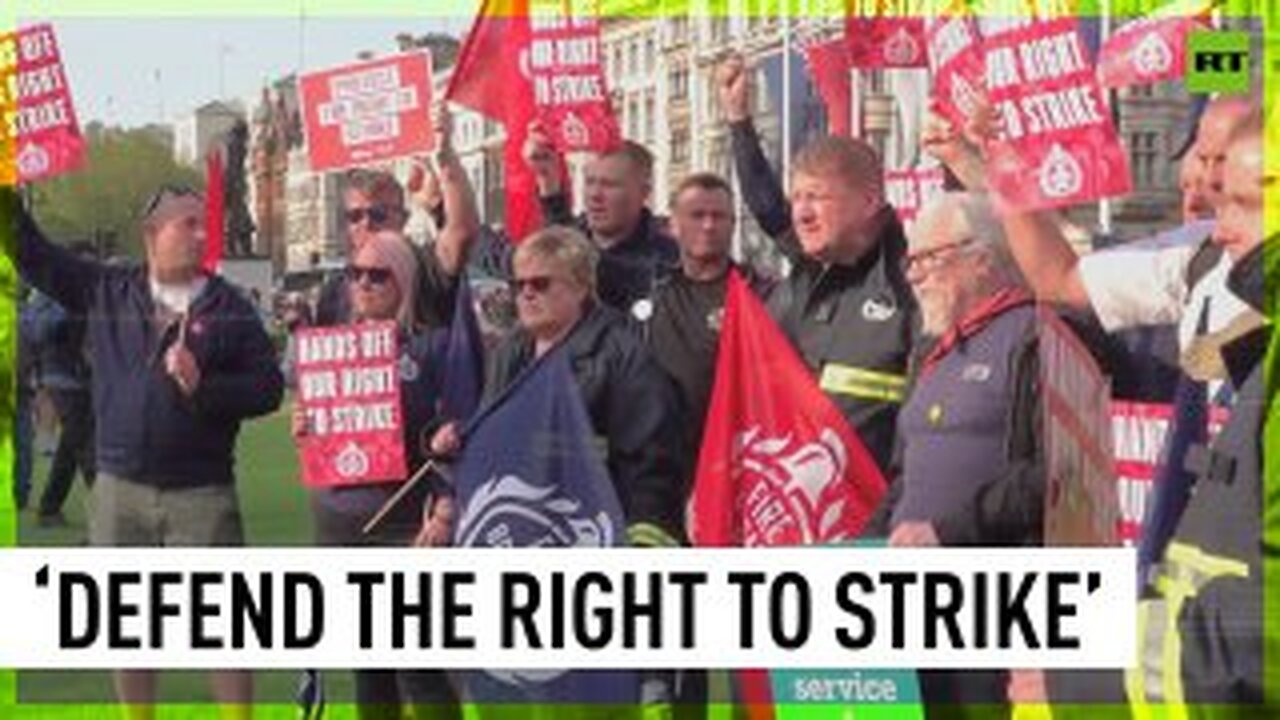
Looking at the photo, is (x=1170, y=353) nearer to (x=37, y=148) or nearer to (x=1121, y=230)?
(x=1121, y=230)

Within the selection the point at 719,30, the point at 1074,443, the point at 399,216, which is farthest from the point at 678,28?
the point at 1074,443

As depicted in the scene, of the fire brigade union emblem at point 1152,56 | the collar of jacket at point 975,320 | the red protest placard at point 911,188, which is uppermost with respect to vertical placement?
the fire brigade union emblem at point 1152,56

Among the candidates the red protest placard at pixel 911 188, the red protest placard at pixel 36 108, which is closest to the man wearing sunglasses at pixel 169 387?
the red protest placard at pixel 36 108

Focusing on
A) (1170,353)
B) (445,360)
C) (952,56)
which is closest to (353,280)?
(445,360)

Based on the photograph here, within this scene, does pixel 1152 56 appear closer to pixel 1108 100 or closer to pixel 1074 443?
pixel 1108 100

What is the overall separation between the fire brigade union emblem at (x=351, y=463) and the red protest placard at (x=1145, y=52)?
1712mm

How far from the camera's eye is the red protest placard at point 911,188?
17.9 feet

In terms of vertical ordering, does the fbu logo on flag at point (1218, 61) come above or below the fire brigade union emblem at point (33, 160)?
above

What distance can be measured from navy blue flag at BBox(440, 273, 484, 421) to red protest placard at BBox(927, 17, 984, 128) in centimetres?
106

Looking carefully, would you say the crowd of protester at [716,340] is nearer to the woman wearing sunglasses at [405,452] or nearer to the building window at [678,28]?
the woman wearing sunglasses at [405,452]

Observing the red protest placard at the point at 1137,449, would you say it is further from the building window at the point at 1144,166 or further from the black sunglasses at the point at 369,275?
the black sunglasses at the point at 369,275

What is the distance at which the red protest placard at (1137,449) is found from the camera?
5449 millimetres

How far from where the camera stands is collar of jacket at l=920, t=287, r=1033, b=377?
5.48 metres

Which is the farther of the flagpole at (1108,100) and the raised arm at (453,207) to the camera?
the raised arm at (453,207)
